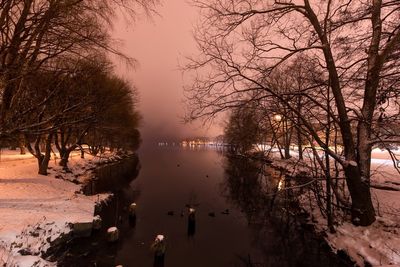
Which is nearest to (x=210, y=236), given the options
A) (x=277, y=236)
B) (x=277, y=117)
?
→ (x=277, y=236)

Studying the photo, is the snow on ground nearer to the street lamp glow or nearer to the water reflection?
the water reflection

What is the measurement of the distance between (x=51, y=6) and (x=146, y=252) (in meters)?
9.48

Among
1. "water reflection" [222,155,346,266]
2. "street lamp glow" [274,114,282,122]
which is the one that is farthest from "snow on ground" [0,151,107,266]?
"street lamp glow" [274,114,282,122]

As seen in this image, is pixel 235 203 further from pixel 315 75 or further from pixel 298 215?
pixel 315 75

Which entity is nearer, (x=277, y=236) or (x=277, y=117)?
(x=277, y=117)

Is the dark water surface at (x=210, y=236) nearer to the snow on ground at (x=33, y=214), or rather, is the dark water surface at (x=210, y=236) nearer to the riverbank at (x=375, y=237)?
the riverbank at (x=375, y=237)

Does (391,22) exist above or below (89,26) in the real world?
above

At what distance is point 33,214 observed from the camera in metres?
12.1

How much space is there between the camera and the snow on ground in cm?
919

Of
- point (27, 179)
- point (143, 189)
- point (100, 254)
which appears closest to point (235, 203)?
point (143, 189)

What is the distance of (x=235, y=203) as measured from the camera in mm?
21844

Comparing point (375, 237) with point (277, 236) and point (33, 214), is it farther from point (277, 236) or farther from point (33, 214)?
point (33, 214)

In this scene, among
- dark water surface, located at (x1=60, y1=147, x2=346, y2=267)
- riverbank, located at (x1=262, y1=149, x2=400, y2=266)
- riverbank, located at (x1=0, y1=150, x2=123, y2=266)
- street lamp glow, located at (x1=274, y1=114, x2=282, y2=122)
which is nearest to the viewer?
riverbank, located at (x1=262, y1=149, x2=400, y2=266)

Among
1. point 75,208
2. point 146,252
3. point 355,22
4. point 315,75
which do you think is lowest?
point 146,252
